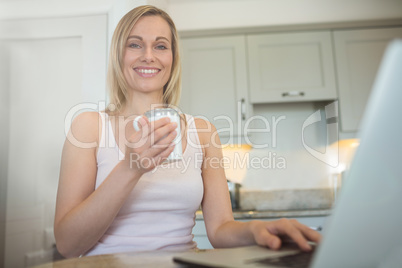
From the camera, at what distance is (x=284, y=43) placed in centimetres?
253

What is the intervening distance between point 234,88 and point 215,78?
6.1 inches

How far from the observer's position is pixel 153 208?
877 millimetres

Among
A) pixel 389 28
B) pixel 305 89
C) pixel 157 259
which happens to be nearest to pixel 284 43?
pixel 305 89

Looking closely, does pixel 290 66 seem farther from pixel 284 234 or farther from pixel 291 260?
pixel 291 260

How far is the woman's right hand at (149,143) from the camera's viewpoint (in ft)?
2.19

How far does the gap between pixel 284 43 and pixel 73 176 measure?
6.71 ft

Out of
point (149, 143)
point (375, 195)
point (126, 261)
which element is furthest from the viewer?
point (149, 143)

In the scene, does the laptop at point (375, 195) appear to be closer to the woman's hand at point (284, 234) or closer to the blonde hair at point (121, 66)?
the woman's hand at point (284, 234)

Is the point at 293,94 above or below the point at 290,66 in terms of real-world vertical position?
below

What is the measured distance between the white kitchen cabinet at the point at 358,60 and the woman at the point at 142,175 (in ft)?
5.40

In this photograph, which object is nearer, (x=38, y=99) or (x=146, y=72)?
(x=146, y=72)

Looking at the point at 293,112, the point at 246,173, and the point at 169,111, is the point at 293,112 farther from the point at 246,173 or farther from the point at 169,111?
the point at 169,111

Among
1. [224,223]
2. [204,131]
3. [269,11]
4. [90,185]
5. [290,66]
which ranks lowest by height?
[224,223]

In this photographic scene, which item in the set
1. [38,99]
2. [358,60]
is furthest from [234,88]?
[38,99]
